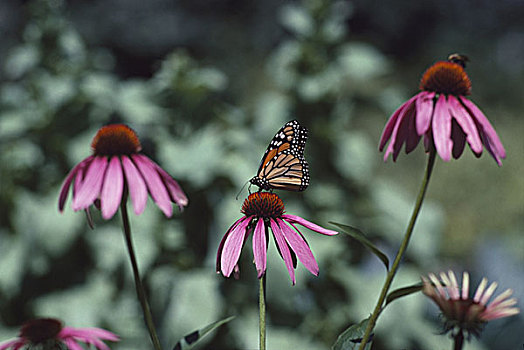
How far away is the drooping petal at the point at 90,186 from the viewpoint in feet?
1.60

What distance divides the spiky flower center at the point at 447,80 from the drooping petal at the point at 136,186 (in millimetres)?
300

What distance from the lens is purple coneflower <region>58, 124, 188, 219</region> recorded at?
0.49 m

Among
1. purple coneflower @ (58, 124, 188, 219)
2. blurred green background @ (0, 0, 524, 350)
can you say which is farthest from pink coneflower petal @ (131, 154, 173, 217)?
blurred green background @ (0, 0, 524, 350)

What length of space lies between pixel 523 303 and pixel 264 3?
5283 millimetres

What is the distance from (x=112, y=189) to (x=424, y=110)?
291mm

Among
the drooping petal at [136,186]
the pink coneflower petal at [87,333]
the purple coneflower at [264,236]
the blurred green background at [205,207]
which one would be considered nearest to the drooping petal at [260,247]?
the purple coneflower at [264,236]

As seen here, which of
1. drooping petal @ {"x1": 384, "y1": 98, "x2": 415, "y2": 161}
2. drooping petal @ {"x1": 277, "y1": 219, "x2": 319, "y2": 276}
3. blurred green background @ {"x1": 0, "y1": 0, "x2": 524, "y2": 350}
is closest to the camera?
drooping petal @ {"x1": 277, "y1": 219, "x2": 319, "y2": 276}

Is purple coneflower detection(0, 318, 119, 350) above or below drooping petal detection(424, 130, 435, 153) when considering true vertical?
below

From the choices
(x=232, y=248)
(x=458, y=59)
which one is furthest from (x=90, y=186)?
(x=458, y=59)

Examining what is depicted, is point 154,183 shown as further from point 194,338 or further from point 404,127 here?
point 404,127

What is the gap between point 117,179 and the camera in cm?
51

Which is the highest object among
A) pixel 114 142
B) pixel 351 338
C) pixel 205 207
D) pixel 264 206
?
pixel 205 207

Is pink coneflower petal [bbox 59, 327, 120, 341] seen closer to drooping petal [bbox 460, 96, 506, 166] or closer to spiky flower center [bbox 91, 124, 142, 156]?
spiky flower center [bbox 91, 124, 142, 156]

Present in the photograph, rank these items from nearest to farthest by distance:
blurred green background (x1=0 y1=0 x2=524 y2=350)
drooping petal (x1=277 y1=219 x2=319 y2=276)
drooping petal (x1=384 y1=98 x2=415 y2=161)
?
1. drooping petal (x1=277 y1=219 x2=319 y2=276)
2. drooping petal (x1=384 y1=98 x2=415 y2=161)
3. blurred green background (x1=0 y1=0 x2=524 y2=350)
